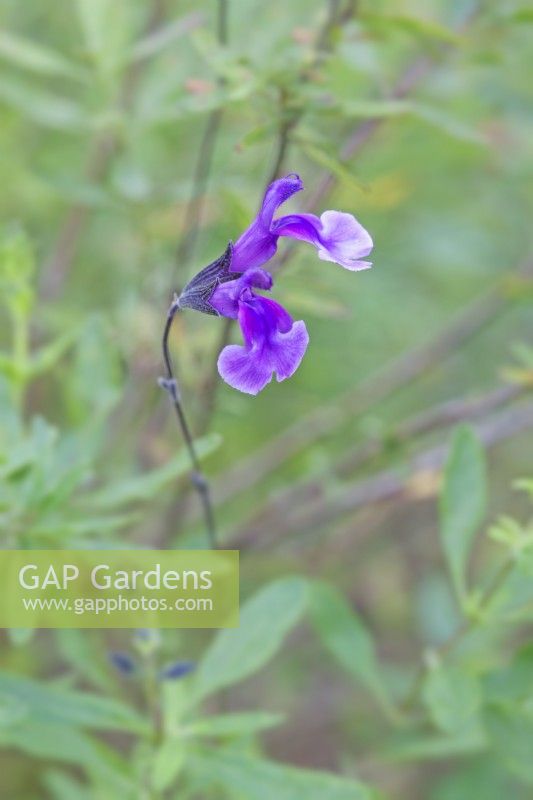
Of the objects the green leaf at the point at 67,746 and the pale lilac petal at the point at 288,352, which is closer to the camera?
the pale lilac petal at the point at 288,352

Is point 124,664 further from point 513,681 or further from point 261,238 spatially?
point 261,238

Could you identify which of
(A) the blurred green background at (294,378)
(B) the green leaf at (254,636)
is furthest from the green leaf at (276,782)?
(B) the green leaf at (254,636)

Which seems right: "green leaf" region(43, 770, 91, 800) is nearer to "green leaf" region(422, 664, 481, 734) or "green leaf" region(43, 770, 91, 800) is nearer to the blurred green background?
the blurred green background

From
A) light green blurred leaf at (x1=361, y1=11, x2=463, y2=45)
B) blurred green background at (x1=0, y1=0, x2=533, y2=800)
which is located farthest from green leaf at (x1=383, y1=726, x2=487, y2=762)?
light green blurred leaf at (x1=361, y1=11, x2=463, y2=45)

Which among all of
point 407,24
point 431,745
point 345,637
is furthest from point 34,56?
point 431,745

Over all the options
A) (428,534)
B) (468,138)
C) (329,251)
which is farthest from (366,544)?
(329,251)

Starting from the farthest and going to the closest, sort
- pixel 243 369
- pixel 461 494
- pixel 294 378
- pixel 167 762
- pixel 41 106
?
pixel 294 378 → pixel 41 106 → pixel 461 494 → pixel 167 762 → pixel 243 369

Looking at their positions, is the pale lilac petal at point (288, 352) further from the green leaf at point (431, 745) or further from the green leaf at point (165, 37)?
the green leaf at point (165, 37)
